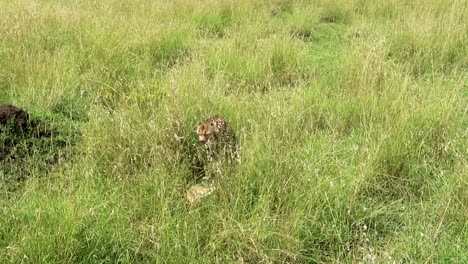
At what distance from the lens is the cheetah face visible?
331cm

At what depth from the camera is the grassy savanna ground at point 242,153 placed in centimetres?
257

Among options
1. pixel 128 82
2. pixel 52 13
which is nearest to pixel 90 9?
pixel 52 13

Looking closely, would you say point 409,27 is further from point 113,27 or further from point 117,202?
point 117,202

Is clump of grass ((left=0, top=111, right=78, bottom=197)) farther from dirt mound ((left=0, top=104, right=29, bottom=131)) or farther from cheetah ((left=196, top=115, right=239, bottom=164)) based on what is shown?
cheetah ((left=196, top=115, right=239, bottom=164))

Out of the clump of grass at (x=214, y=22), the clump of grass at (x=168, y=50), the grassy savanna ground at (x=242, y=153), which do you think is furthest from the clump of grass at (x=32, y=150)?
the clump of grass at (x=214, y=22)

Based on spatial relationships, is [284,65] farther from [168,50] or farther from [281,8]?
[281,8]

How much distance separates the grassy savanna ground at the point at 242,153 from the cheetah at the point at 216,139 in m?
0.13

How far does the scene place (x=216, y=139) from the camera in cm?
329

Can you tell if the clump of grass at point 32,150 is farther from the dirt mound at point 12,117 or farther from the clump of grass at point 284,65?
the clump of grass at point 284,65

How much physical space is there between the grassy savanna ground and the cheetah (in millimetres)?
127

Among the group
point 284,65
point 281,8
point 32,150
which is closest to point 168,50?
point 284,65

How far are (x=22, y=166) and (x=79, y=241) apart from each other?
106 cm

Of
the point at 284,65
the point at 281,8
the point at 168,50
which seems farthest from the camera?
the point at 281,8

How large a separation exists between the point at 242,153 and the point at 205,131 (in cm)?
36
